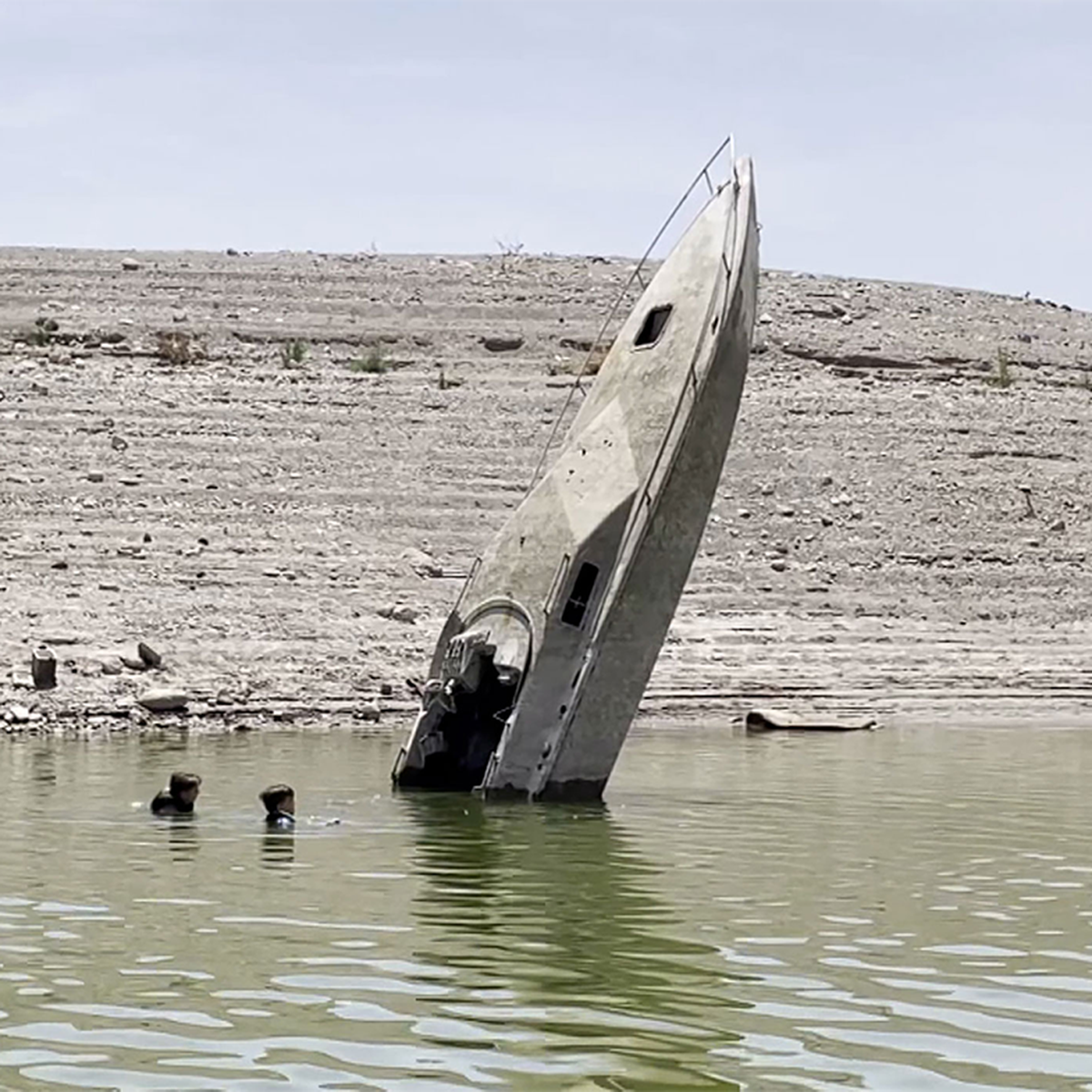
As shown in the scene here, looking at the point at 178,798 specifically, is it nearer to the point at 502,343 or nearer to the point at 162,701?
the point at 162,701

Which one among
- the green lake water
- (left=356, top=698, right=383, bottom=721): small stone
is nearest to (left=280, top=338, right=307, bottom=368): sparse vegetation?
(left=356, top=698, right=383, bottom=721): small stone

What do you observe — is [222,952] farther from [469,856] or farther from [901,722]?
[901,722]

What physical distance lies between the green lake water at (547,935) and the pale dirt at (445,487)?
6.99 metres

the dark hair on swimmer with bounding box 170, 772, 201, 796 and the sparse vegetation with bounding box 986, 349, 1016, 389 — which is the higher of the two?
the sparse vegetation with bounding box 986, 349, 1016, 389

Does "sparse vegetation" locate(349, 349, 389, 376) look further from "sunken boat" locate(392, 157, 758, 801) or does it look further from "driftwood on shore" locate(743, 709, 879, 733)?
"sunken boat" locate(392, 157, 758, 801)

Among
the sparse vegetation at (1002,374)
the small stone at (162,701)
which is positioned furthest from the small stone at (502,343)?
the small stone at (162,701)

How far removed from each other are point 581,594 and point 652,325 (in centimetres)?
253

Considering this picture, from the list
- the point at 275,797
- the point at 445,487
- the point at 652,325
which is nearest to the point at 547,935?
the point at 275,797

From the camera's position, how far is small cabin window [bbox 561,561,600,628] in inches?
746

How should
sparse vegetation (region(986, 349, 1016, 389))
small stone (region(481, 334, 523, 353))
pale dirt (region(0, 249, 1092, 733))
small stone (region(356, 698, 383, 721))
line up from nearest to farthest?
small stone (region(356, 698, 383, 721)) → pale dirt (region(0, 249, 1092, 733)) → small stone (region(481, 334, 523, 353)) → sparse vegetation (region(986, 349, 1016, 389))

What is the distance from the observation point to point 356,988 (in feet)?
34.0

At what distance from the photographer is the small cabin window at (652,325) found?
20375mm

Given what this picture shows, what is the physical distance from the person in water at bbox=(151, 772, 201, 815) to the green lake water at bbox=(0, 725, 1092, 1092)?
125 millimetres

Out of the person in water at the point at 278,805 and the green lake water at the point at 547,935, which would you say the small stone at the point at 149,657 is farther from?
the person in water at the point at 278,805
